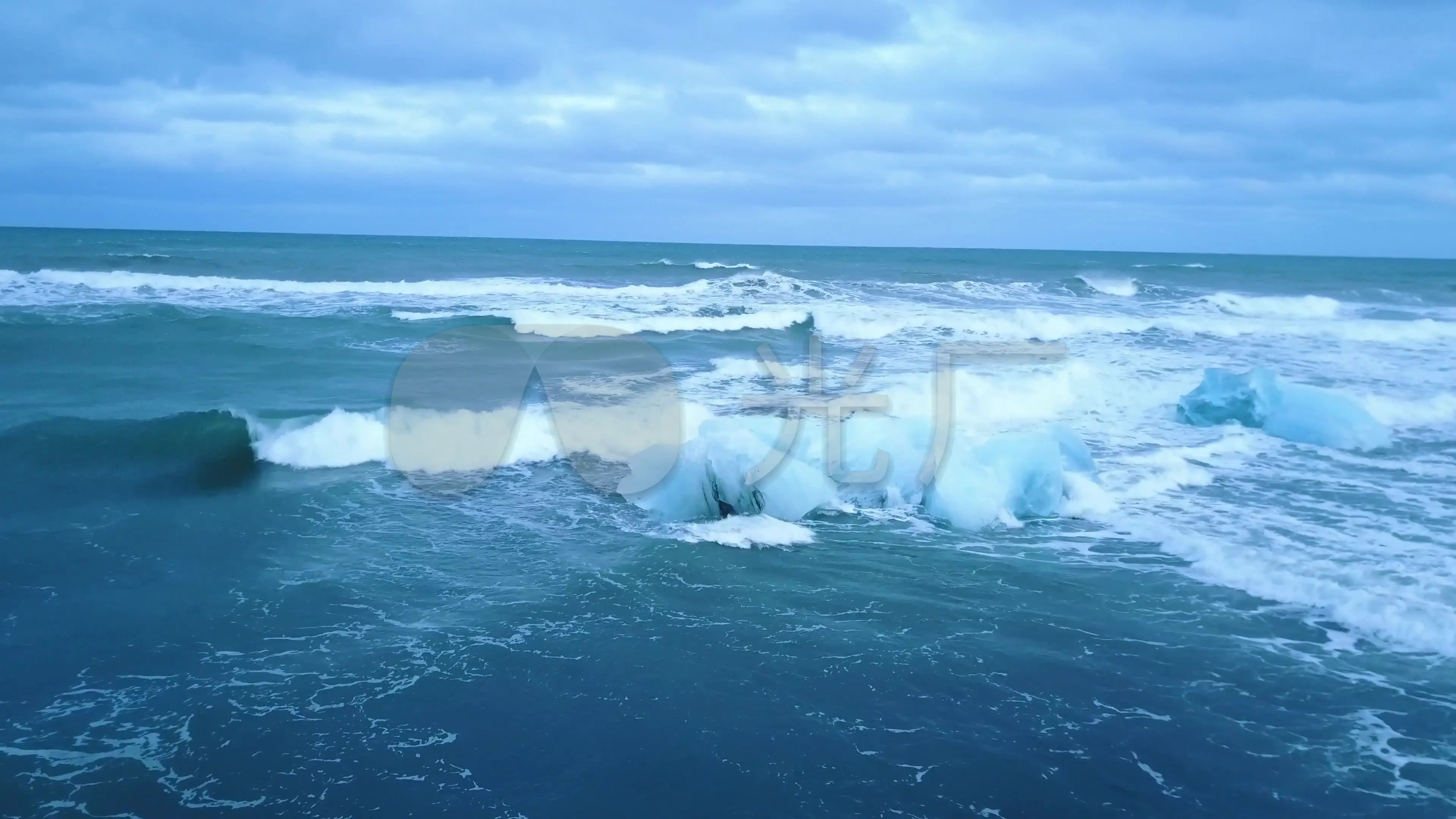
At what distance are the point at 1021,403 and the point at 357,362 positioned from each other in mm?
11170

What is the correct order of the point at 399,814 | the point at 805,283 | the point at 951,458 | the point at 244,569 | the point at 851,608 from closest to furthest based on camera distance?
the point at 399,814 → the point at 851,608 → the point at 244,569 → the point at 951,458 → the point at 805,283

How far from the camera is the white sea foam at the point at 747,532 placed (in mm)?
7758

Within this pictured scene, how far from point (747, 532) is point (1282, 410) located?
8.16m

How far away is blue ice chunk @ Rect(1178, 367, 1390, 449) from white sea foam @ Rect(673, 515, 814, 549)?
7264 millimetres

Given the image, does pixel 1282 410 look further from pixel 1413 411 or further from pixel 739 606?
pixel 739 606

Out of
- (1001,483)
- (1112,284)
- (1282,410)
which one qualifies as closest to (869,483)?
(1001,483)

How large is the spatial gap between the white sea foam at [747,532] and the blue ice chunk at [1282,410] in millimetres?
7264

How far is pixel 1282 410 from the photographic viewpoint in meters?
11.8

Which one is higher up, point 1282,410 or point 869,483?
point 1282,410

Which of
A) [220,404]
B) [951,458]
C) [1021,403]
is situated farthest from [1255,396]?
[220,404]

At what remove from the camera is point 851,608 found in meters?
6.49

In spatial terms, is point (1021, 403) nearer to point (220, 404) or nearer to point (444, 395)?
point (444, 395)
